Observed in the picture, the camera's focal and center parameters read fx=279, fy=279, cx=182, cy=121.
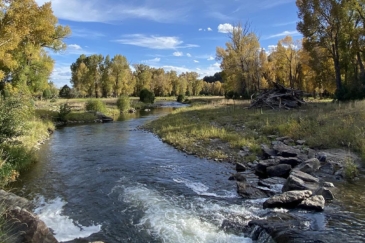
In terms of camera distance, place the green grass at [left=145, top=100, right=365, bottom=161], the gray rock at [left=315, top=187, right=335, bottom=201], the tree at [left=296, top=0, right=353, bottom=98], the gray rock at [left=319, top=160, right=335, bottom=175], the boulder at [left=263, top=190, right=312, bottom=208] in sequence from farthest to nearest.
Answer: the tree at [left=296, top=0, right=353, bottom=98]
the green grass at [left=145, top=100, right=365, bottom=161]
the gray rock at [left=319, top=160, right=335, bottom=175]
the gray rock at [left=315, top=187, right=335, bottom=201]
the boulder at [left=263, top=190, right=312, bottom=208]

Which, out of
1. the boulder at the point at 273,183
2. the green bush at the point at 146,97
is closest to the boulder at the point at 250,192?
the boulder at the point at 273,183

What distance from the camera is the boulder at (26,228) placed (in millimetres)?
6145

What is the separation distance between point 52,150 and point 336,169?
54.5ft

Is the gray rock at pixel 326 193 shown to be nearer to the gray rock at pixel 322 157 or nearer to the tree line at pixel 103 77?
the gray rock at pixel 322 157

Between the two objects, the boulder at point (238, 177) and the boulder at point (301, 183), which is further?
the boulder at point (238, 177)

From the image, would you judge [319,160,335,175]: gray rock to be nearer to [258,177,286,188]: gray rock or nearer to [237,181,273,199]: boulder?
[258,177,286,188]: gray rock

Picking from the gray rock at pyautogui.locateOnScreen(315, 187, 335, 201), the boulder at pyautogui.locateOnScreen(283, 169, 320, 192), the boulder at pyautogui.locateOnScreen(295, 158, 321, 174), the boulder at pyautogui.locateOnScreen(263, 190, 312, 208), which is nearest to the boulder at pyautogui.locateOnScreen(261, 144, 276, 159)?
the boulder at pyautogui.locateOnScreen(295, 158, 321, 174)

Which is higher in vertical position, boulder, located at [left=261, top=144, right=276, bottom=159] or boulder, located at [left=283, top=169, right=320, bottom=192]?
boulder, located at [left=261, top=144, right=276, bottom=159]

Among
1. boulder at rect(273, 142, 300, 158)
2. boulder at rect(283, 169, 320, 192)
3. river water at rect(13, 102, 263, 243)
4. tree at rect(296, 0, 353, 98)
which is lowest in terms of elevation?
river water at rect(13, 102, 263, 243)

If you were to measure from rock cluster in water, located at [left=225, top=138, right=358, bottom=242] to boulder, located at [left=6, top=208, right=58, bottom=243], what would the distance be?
15.9ft

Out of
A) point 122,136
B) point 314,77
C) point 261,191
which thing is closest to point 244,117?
point 122,136

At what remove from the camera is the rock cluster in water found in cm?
658

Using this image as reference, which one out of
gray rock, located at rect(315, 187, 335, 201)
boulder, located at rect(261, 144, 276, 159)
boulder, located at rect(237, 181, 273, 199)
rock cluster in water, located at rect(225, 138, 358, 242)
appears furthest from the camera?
boulder, located at rect(261, 144, 276, 159)

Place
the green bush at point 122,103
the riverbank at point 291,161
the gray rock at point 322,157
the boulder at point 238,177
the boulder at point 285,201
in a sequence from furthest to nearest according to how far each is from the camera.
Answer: the green bush at point 122,103
the gray rock at point 322,157
the boulder at point 238,177
the boulder at point 285,201
the riverbank at point 291,161
